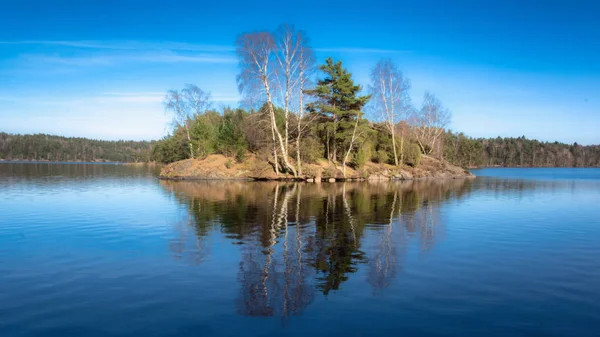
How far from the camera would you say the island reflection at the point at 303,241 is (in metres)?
7.45

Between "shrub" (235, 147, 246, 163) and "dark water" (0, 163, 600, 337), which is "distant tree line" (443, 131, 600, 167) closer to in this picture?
"shrub" (235, 147, 246, 163)

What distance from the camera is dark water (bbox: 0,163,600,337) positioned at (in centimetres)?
600

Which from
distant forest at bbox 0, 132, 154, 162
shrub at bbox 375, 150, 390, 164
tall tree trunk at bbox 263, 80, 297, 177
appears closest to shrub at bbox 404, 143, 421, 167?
shrub at bbox 375, 150, 390, 164

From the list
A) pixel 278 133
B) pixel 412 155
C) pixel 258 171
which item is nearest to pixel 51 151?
pixel 258 171

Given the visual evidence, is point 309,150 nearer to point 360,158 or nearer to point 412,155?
point 360,158

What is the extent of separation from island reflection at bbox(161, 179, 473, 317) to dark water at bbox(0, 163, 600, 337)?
2.1 inches

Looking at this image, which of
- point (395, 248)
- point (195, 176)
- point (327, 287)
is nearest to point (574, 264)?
point (395, 248)

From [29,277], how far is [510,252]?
1246cm

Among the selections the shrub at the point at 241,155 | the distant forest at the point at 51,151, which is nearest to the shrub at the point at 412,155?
the shrub at the point at 241,155

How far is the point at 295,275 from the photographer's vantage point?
8.21 metres

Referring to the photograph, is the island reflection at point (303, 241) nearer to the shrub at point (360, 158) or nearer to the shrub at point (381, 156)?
the shrub at point (360, 158)

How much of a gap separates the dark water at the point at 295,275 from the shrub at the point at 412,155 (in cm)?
3675

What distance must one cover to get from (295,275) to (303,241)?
11.0 ft

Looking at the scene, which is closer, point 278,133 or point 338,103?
point 278,133
